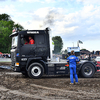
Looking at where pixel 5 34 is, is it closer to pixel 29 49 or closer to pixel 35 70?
pixel 29 49

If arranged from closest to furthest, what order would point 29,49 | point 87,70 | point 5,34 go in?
point 29,49 → point 87,70 → point 5,34

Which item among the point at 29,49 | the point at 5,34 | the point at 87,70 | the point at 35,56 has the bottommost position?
the point at 87,70

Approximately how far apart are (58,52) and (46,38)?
55.0 inches

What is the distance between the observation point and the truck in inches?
487

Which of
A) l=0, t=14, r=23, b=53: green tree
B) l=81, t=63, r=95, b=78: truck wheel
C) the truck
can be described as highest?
l=0, t=14, r=23, b=53: green tree

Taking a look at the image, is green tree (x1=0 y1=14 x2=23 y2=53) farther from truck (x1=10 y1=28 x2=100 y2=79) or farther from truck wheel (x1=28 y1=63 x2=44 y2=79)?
truck wheel (x1=28 y1=63 x2=44 y2=79)

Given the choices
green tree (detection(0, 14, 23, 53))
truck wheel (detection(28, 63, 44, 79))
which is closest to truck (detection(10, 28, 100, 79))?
truck wheel (detection(28, 63, 44, 79))

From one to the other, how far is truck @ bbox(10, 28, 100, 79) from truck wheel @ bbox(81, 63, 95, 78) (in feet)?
0.21

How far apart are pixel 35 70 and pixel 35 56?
0.82 meters

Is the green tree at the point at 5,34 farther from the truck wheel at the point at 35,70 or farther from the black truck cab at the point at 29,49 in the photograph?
the truck wheel at the point at 35,70

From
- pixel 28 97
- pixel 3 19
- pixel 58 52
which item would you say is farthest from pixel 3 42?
pixel 28 97

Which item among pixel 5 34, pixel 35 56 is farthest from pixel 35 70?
pixel 5 34

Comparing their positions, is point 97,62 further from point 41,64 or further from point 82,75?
point 41,64

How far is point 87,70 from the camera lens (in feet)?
42.7
